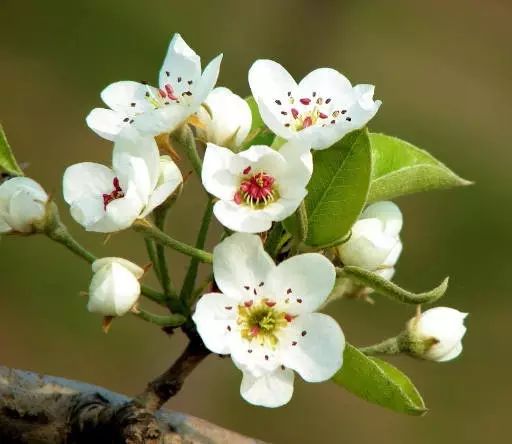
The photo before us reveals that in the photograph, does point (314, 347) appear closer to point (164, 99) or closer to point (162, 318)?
point (162, 318)

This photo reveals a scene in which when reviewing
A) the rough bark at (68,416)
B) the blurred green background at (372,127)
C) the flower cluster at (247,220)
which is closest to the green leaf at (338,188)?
the flower cluster at (247,220)

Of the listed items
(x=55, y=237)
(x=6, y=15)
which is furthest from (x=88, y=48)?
(x=55, y=237)

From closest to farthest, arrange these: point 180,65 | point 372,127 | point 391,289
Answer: point 391,289 < point 180,65 < point 372,127

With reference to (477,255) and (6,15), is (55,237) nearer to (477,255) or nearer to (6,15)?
(477,255)

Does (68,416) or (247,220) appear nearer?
(247,220)

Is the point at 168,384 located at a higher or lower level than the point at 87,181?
lower

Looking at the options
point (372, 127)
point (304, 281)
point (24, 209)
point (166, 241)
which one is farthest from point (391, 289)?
point (372, 127)

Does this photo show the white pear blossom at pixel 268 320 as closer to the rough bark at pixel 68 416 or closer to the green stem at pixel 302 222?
the green stem at pixel 302 222
